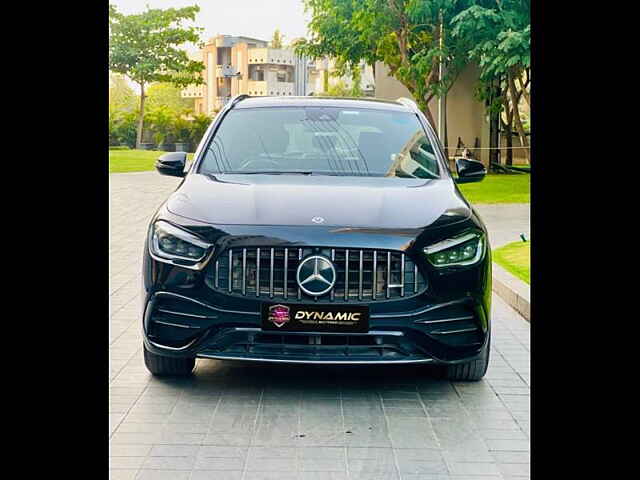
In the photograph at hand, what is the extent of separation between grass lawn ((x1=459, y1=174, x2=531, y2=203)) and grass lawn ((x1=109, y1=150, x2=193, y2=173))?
12038 mm

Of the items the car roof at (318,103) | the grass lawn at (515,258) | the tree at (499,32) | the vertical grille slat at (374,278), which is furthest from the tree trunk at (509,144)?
the vertical grille slat at (374,278)

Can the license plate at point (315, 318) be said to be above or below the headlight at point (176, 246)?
below

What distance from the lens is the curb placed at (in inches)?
333

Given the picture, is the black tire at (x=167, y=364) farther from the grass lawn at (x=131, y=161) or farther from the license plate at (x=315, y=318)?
the grass lawn at (x=131, y=161)

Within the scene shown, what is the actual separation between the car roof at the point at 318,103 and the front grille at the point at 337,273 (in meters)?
2.09

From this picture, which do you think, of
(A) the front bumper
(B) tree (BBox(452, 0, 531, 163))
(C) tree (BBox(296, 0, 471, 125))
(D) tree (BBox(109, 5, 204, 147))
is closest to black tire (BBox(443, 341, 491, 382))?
(A) the front bumper

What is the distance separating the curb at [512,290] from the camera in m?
8.46

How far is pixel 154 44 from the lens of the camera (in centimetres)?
5028

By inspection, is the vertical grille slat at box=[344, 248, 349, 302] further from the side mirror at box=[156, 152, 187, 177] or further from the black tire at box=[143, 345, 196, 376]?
the side mirror at box=[156, 152, 187, 177]

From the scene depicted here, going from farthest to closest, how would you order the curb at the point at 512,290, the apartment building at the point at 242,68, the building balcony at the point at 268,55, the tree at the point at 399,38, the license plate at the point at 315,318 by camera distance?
1. the building balcony at the point at 268,55
2. the apartment building at the point at 242,68
3. the tree at the point at 399,38
4. the curb at the point at 512,290
5. the license plate at the point at 315,318

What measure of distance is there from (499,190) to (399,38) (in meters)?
6.49
